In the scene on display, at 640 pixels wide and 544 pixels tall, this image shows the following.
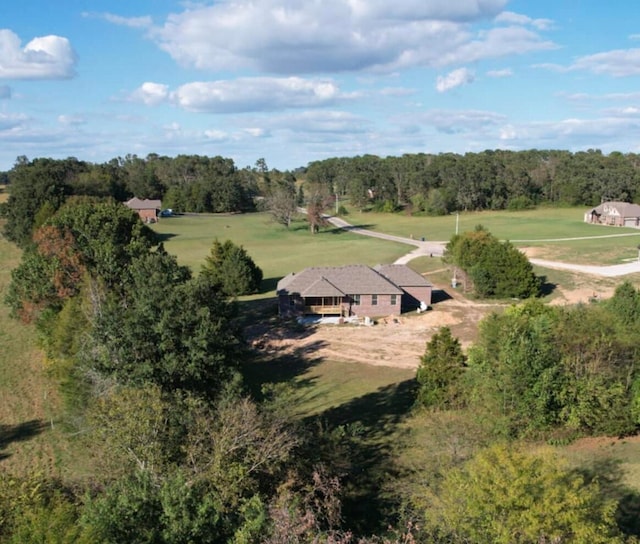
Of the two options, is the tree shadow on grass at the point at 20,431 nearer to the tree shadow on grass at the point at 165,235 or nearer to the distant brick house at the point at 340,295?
the distant brick house at the point at 340,295

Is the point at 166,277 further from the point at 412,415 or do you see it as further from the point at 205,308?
the point at 412,415

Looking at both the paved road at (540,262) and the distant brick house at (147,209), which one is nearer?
the paved road at (540,262)

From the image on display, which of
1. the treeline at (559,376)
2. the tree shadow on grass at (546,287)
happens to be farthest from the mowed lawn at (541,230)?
the treeline at (559,376)

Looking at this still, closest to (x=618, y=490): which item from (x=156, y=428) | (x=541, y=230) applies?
(x=156, y=428)

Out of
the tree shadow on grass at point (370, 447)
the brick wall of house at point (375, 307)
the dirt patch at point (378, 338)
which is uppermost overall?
the brick wall of house at point (375, 307)

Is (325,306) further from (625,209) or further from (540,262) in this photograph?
(625,209)

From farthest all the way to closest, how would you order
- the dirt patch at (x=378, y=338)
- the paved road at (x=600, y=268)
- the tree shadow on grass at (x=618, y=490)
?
the paved road at (x=600, y=268) < the dirt patch at (x=378, y=338) < the tree shadow on grass at (x=618, y=490)
